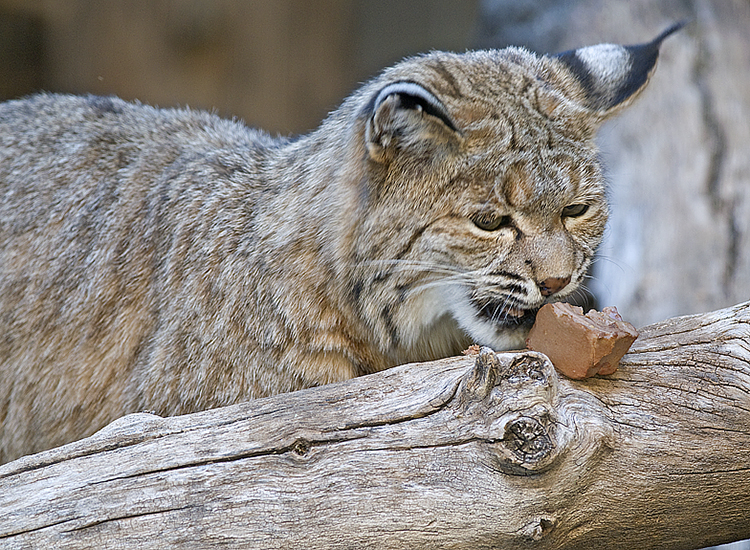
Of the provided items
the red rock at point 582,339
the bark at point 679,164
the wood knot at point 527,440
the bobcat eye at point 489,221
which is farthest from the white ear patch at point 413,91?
the bark at point 679,164

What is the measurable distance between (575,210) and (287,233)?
3.58ft

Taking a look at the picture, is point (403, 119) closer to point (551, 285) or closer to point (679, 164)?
point (551, 285)

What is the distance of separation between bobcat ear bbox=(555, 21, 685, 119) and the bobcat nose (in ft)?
2.60

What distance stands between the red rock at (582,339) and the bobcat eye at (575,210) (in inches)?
15.7

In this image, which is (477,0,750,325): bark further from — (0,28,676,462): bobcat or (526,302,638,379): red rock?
(526,302,638,379): red rock

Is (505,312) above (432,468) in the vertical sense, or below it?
above

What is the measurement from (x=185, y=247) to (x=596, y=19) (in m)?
4.40

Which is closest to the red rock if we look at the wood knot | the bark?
the wood knot

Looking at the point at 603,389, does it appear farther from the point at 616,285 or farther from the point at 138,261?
the point at 616,285

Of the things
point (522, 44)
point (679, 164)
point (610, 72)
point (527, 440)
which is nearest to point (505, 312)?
point (527, 440)

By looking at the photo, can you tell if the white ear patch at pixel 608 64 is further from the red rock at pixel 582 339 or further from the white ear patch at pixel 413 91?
the red rock at pixel 582 339

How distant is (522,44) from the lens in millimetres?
6789

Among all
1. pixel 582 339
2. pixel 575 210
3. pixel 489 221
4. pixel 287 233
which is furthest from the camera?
pixel 287 233

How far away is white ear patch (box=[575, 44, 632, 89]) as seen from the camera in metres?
3.15
